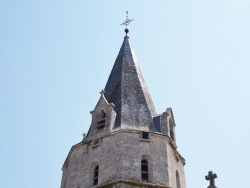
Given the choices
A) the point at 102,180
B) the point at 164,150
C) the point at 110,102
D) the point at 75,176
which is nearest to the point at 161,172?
the point at 164,150

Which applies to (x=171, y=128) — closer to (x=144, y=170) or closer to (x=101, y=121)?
(x=101, y=121)

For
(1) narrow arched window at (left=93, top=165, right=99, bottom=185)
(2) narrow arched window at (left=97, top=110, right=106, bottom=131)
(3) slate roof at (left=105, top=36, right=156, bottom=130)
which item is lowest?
(1) narrow arched window at (left=93, top=165, right=99, bottom=185)

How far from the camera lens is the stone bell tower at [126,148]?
19.4 m

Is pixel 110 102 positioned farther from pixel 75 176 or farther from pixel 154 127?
pixel 75 176

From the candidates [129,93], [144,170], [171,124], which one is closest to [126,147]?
[144,170]

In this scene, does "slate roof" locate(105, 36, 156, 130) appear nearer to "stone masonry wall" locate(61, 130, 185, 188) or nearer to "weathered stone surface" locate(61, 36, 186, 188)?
"weathered stone surface" locate(61, 36, 186, 188)

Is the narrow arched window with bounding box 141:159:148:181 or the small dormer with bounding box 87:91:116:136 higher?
the small dormer with bounding box 87:91:116:136

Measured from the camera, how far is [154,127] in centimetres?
2194

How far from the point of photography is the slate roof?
72.4 feet

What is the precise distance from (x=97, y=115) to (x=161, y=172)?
491cm

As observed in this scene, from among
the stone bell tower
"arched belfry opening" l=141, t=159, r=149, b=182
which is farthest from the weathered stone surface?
"arched belfry opening" l=141, t=159, r=149, b=182

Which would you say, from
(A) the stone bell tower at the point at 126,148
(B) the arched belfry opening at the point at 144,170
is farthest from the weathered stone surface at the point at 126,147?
(B) the arched belfry opening at the point at 144,170

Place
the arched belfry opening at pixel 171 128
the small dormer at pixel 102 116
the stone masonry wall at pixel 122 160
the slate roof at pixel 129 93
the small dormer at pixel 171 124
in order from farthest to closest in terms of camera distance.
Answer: the arched belfry opening at pixel 171 128
the small dormer at pixel 171 124
the slate roof at pixel 129 93
the small dormer at pixel 102 116
the stone masonry wall at pixel 122 160

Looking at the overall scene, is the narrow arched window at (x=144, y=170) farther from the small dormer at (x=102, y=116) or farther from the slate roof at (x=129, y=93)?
the small dormer at (x=102, y=116)
